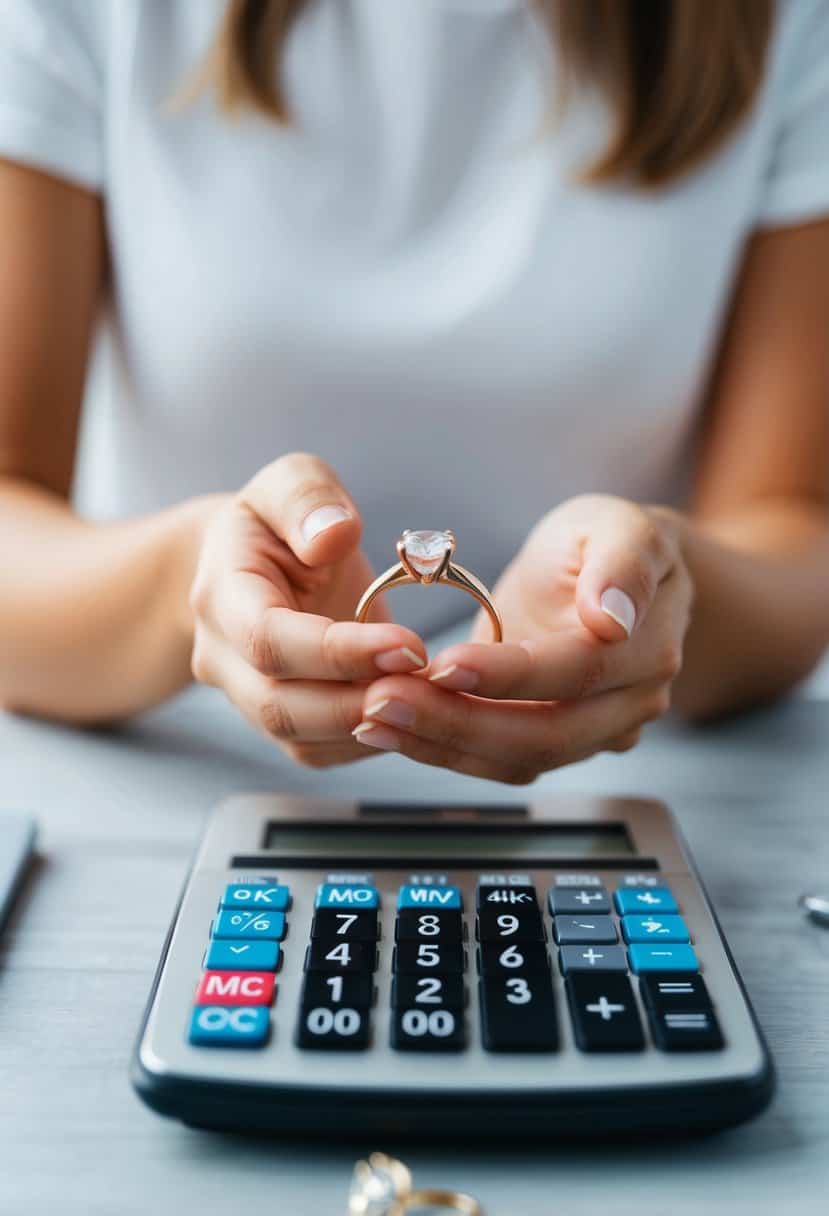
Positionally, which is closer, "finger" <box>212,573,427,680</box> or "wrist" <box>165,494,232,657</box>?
"finger" <box>212,573,427,680</box>

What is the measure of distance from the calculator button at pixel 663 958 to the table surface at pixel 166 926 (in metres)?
0.03

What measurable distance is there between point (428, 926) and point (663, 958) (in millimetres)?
66

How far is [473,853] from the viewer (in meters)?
0.37

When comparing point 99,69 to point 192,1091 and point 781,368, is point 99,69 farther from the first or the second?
point 192,1091

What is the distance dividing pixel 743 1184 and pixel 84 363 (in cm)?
58

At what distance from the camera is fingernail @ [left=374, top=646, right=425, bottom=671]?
0.35 meters

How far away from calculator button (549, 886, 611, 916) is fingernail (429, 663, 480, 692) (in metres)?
0.07

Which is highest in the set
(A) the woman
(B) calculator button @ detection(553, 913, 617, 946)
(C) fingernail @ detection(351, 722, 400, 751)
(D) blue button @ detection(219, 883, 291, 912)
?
(A) the woman

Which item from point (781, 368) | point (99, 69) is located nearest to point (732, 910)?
point (781, 368)

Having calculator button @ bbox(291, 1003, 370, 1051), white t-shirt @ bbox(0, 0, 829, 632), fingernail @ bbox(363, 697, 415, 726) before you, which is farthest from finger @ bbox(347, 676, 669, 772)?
white t-shirt @ bbox(0, 0, 829, 632)

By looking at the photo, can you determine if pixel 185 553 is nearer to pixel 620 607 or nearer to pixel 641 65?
pixel 620 607

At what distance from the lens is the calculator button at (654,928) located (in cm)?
31

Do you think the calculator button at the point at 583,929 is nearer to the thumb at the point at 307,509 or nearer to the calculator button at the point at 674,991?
the calculator button at the point at 674,991

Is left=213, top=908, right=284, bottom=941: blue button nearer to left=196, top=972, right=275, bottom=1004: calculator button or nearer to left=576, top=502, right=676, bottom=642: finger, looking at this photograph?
left=196, top=972, right=275, bottom=1004: calculator button
